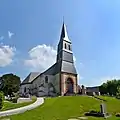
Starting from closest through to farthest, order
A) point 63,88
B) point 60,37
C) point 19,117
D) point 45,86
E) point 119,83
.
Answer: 1. point 19,117
2. point 63,88
3. point 45,86
4. point 60,37
5. point 119,83

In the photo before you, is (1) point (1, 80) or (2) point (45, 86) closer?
(2) point (45, 86)

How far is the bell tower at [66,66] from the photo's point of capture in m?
66.6

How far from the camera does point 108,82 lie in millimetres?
98750

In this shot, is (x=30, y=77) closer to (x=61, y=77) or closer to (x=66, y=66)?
(x=66, y=66)

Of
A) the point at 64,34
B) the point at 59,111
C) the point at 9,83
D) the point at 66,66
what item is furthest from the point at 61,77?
the point at 59,111


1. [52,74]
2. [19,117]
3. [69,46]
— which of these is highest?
[69,46]

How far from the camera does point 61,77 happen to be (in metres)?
65.9

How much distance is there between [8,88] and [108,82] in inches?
2037

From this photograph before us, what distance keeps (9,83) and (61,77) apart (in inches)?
953

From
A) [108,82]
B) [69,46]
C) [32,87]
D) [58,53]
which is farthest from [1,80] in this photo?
[108,82]

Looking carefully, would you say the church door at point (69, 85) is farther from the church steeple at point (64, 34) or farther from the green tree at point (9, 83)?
the green tree at point (9, 83)

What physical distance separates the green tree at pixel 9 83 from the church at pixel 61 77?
709 cm

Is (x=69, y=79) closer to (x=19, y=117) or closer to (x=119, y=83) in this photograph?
(x=119, y=83)

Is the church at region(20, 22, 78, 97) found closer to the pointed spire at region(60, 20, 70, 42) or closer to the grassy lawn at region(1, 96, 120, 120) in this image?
the pointed spire at region(60, 20, 70, 42)
